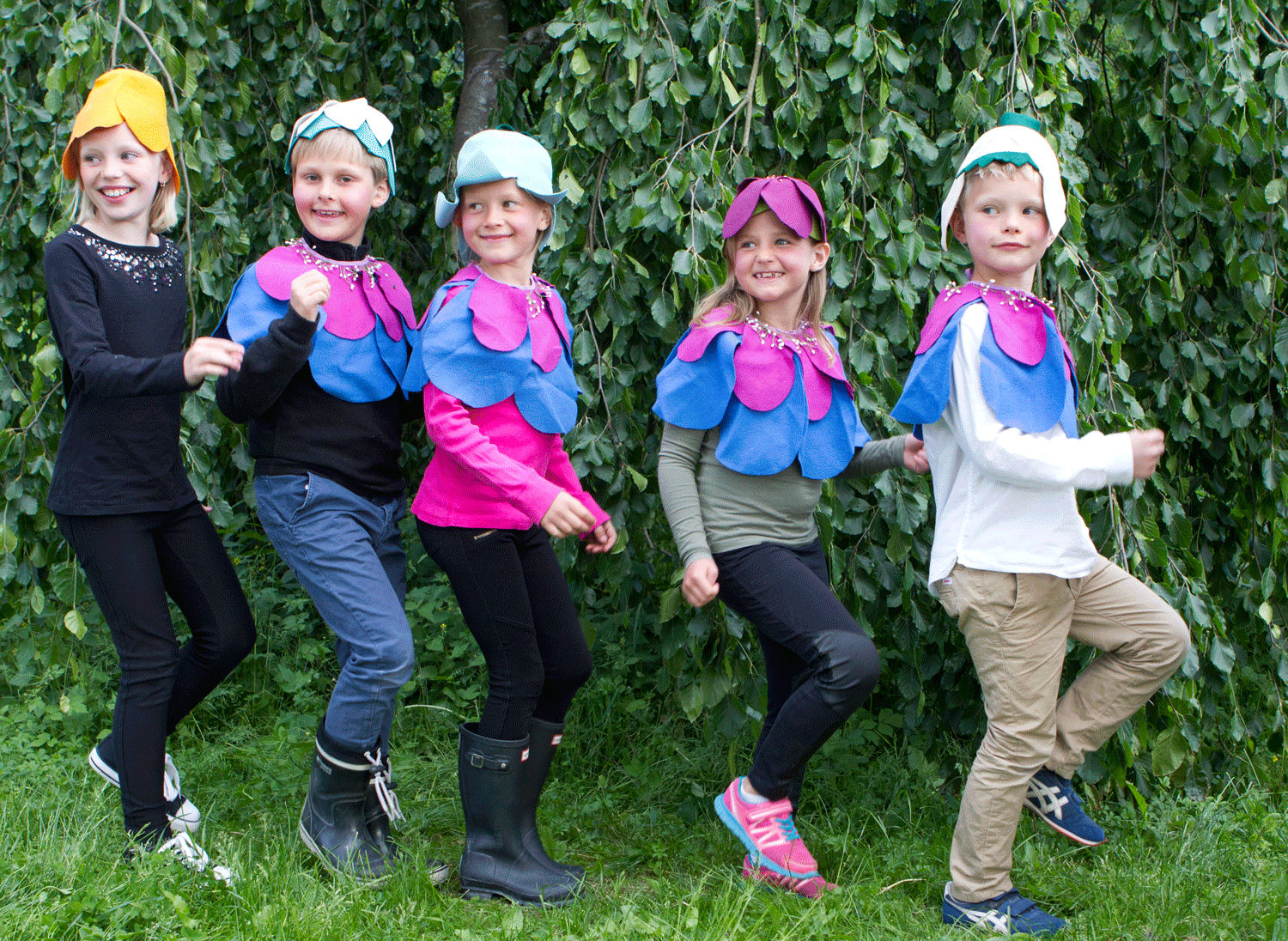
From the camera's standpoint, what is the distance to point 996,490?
205 centimetres

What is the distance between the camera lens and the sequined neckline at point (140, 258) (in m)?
2.18

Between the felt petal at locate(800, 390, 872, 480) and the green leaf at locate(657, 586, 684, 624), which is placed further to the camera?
the green leaf at locate(657, 586, 684, 624)

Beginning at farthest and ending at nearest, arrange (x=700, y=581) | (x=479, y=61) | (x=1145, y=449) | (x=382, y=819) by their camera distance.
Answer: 1. (x=479, y=61)
2. (x=382, y=819)
3. (x=700, y=581)
4. (x=1145, y=449)

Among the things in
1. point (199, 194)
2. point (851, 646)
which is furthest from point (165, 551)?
point (851, 646)

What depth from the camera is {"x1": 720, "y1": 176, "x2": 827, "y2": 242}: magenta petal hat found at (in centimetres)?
215

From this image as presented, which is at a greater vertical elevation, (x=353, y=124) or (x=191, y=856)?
(x=353, y=124)

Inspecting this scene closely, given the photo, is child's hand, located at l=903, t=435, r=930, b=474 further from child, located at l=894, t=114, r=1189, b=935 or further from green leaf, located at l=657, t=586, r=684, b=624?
green leaf, located at l=657, t=586, r=684, b=624

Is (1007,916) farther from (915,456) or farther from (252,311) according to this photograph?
(252,311)

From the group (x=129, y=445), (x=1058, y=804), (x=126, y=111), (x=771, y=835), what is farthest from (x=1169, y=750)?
(x=126, y=111)

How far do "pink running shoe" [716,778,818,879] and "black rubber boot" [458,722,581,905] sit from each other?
13.6 inches

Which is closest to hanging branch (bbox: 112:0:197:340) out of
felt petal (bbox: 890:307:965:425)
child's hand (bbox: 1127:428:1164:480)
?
felt petal (bbox: 890:307:965:425)

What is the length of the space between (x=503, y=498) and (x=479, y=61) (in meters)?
1.71

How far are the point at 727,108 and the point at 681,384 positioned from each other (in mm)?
736

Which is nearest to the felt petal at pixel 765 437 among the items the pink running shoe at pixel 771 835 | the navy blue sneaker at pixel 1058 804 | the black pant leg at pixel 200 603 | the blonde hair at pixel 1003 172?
the blonde hair at pixel 1003 172
